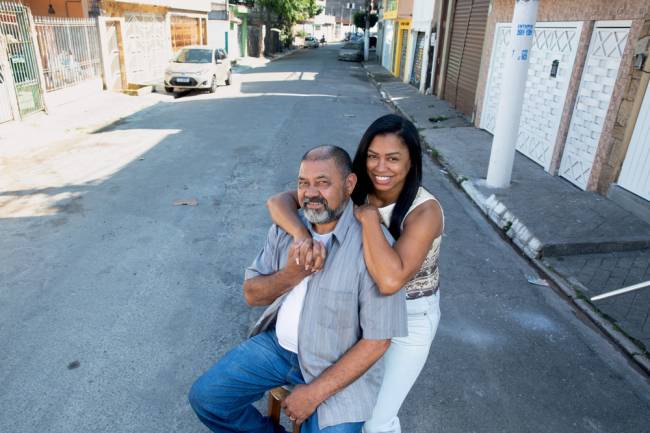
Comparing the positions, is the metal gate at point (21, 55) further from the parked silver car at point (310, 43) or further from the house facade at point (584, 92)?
the parked silver car at point (310, 43)

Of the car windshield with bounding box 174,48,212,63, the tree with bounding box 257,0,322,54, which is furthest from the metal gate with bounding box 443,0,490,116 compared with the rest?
the tree with bounding box 257,0,322,54

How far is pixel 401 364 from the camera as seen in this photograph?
2.23m

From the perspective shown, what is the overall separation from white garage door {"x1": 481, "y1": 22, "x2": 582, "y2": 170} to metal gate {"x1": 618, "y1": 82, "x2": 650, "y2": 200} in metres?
1.90

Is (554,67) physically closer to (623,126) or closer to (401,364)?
(623,126)

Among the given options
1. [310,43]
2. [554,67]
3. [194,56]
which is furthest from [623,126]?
[310,43]

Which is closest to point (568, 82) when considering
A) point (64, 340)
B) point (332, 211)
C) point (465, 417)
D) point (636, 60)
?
point (636, 60)

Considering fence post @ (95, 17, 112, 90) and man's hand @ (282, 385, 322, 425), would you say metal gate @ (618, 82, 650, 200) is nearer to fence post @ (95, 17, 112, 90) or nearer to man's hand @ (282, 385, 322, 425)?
man's hand @ (282, 385, 322, 425)

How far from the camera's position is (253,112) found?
1337 centimetres

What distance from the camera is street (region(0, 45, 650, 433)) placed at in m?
2.97

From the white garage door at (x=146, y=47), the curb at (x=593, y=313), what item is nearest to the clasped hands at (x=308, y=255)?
the curb at (x=593, y=313)

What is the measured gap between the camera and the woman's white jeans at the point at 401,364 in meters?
2.23

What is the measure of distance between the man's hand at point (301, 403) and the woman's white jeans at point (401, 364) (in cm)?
35

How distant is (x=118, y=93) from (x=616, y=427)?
16716 millimetres

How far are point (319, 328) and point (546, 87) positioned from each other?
823 cm
